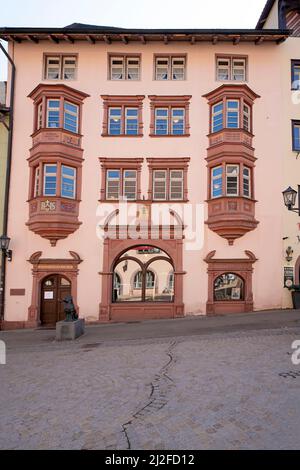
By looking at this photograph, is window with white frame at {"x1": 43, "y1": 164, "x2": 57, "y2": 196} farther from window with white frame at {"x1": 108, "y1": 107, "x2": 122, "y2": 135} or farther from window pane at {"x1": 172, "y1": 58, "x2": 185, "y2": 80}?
window pane at {"x1": 172, "y1": 58, "x2": 185, "y2": 80}

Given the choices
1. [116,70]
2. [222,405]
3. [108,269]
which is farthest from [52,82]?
[222,405]

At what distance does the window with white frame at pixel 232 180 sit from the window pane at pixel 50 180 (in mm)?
7678

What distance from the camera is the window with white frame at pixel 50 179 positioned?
49.3 ft

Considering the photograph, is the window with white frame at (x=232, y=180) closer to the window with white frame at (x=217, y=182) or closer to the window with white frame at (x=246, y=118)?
the window with white frame at (x=217, y=182)

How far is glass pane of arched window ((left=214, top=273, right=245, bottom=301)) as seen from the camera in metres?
15.4

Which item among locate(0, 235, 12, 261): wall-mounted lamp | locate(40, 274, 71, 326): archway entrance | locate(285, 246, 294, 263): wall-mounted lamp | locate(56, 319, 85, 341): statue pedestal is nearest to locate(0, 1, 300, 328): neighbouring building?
locate(40, 274, 71, 326): archway entrance

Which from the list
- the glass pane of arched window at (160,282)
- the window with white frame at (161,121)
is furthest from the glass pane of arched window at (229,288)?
the window with white frame at (161,121)

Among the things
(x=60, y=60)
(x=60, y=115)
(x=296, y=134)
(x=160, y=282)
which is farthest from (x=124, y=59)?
(x=160, y=282)

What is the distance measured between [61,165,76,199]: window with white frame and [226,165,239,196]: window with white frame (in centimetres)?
692

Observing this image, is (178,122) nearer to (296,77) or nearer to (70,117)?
(70,117)

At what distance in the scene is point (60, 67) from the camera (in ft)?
53.7

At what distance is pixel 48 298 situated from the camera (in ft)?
50.9
